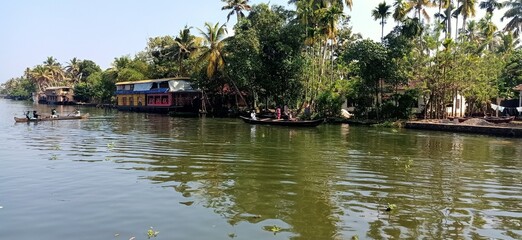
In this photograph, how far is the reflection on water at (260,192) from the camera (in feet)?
24.9

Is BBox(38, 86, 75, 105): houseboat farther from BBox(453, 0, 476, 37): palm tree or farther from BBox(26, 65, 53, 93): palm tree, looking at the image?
BBox(453, 0, 476, 37): palm tree

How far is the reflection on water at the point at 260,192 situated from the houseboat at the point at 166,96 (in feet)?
118

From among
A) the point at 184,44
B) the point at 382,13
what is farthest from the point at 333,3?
the point at 184,44

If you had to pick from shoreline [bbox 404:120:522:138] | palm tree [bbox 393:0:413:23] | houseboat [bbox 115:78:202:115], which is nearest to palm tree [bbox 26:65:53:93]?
houseboat [bbox 115:78:202:115]

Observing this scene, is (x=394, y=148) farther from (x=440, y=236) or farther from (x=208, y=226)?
(x=208, y=226)

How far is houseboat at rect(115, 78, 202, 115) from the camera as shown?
54812 millimetres

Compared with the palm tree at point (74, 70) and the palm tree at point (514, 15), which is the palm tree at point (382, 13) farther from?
the palm tree at point (74, 70)

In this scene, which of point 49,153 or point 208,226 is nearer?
point 208,226

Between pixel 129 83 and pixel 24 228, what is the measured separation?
202ft

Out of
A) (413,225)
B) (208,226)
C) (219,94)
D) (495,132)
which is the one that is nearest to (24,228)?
(208,226)

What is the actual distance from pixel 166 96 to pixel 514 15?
4812 cm

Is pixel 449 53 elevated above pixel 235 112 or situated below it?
above

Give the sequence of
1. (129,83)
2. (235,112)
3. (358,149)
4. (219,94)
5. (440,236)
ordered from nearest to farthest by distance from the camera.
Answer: (440,236), (358,149), (235,112), (219,94), (129,83)

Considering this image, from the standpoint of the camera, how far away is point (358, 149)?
19.5 metres
